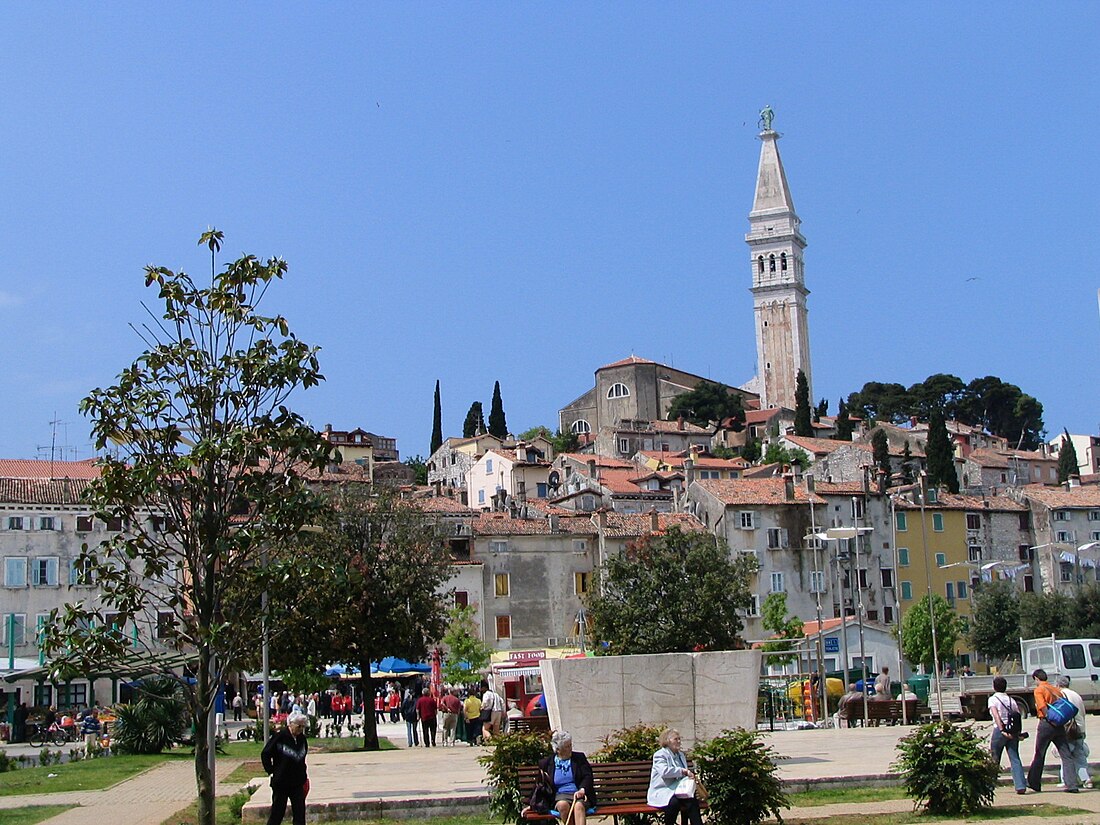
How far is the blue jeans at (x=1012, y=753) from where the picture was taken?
54.0 ft

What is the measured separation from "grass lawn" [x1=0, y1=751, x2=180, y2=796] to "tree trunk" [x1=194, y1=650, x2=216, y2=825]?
31.5ft

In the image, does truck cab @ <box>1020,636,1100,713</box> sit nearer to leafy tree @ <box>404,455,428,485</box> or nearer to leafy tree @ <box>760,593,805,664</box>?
leafy tree @ <box>760,593,805,664</box>

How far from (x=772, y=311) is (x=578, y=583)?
4221 inches

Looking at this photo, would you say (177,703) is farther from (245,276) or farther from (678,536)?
(678,536)

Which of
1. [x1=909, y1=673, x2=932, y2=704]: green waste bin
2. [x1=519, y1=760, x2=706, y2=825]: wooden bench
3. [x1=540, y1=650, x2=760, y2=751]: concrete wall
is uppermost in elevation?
[x1=540, y1=650, x2=760, y2=751]: concrete wall

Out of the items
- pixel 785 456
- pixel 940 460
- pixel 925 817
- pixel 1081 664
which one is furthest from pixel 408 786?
pixel 785 456

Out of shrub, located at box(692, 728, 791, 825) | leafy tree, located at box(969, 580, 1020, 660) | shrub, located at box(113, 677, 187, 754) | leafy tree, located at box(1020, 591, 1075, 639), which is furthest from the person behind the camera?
leafy tree, located at box(969, 580, 1020, 660)

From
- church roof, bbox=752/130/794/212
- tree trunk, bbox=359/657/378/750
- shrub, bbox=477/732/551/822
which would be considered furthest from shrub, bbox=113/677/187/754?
church roof, bbox=752/130/794/212

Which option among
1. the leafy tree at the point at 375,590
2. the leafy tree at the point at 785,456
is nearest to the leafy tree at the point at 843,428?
the leafy tree at the point at 785,456

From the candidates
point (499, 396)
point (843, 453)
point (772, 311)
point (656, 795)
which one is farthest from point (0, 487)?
point (772, 311)

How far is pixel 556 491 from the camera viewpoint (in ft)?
323

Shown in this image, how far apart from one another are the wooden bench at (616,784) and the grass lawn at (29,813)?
285 inches

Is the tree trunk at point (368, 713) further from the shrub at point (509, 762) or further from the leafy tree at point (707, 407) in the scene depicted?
the leafy tree at point (707, 407)

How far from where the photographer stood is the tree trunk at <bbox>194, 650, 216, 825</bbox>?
528 inches
